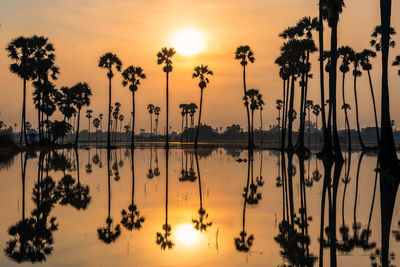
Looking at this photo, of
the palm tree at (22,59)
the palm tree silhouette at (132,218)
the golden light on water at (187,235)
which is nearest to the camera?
the golden light on water at (187,235)

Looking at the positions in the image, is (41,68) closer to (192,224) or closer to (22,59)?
(22,59)

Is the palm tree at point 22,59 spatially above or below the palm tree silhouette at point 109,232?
above

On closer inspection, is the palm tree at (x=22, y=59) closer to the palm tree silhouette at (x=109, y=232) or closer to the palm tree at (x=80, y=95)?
the palm tree at (x=80, y=95)

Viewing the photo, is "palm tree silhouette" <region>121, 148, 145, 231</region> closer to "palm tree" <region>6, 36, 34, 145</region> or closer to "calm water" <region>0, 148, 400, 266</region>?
"calm water" <region>0, 148, 400, 266</region>

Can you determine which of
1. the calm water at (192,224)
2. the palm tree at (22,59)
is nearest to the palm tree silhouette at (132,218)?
the calm water at (192,224)

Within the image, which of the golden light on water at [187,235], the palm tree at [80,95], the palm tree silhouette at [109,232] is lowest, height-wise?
the golden light on water at [187,235]

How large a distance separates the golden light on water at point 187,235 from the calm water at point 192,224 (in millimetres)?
25

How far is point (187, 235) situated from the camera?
440 inches

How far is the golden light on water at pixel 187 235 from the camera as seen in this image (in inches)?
409

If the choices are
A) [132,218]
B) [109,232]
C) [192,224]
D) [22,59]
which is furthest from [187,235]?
[22,59]

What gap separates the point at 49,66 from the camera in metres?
78.8

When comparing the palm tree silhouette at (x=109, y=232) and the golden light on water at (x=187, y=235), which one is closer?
the golden light on water at (x=187, y=235)

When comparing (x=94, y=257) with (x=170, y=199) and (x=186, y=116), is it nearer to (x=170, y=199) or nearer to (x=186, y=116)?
(x=170, y=199)

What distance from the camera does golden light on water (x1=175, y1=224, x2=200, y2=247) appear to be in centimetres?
1038
